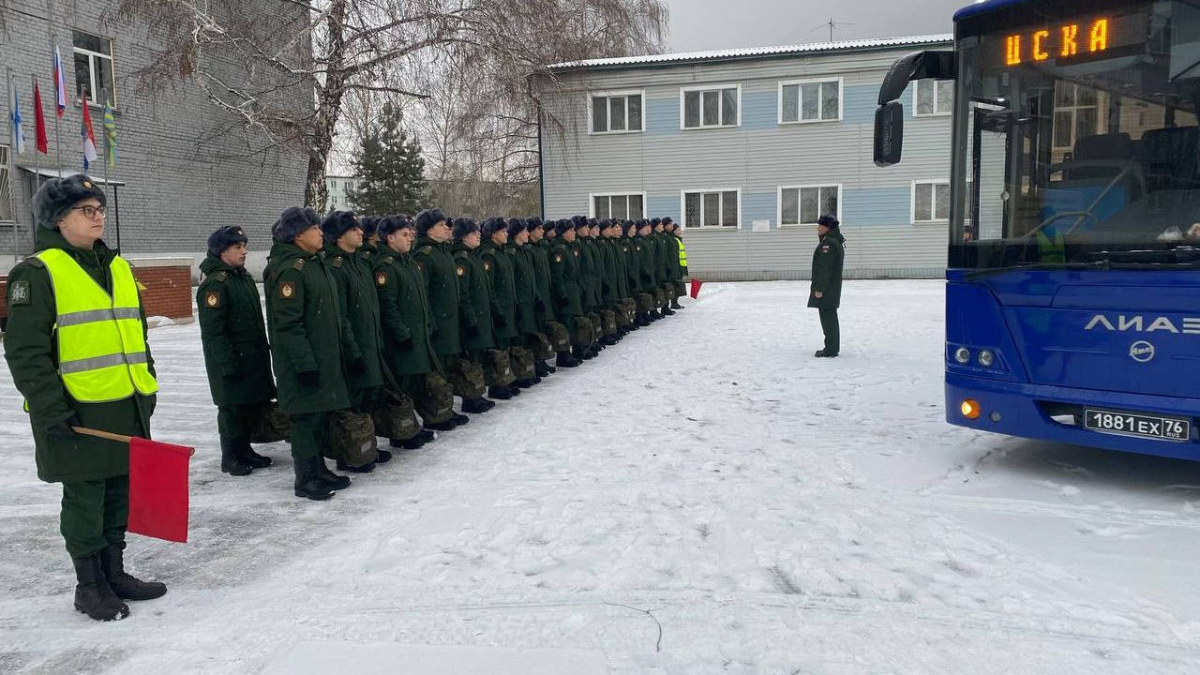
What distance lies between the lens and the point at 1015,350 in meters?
5.42

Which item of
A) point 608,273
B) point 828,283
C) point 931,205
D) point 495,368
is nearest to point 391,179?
point 931,205

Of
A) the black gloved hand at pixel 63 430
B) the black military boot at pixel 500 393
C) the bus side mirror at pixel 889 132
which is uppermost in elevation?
the bus side mirror at pixel 889 132

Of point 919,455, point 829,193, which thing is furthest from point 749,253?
point 919,455

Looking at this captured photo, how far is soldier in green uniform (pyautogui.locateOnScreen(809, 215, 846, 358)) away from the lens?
1102 cm

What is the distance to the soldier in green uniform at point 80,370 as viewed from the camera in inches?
141

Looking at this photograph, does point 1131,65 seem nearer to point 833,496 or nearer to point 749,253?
point 833,496

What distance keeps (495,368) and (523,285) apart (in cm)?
119

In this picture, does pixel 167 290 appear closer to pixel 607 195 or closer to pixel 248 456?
pixel 248 456

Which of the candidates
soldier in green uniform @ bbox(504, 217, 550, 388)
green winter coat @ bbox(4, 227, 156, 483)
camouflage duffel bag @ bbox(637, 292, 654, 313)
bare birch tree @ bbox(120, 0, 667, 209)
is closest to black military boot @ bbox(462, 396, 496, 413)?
soldier in green uniform @ bbox(504, 217, 550, 388)

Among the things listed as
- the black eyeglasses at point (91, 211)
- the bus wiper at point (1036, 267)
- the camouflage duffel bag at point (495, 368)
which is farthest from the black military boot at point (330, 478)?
the bus wiper at point (1036, 267)

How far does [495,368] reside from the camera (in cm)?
875

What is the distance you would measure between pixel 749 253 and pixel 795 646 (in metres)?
24.0

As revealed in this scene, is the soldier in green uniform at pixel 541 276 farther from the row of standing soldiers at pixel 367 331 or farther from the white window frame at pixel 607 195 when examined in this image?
the white window frame at pixel 607 195

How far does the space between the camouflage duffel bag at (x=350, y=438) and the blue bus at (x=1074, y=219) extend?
4196 millimetres
